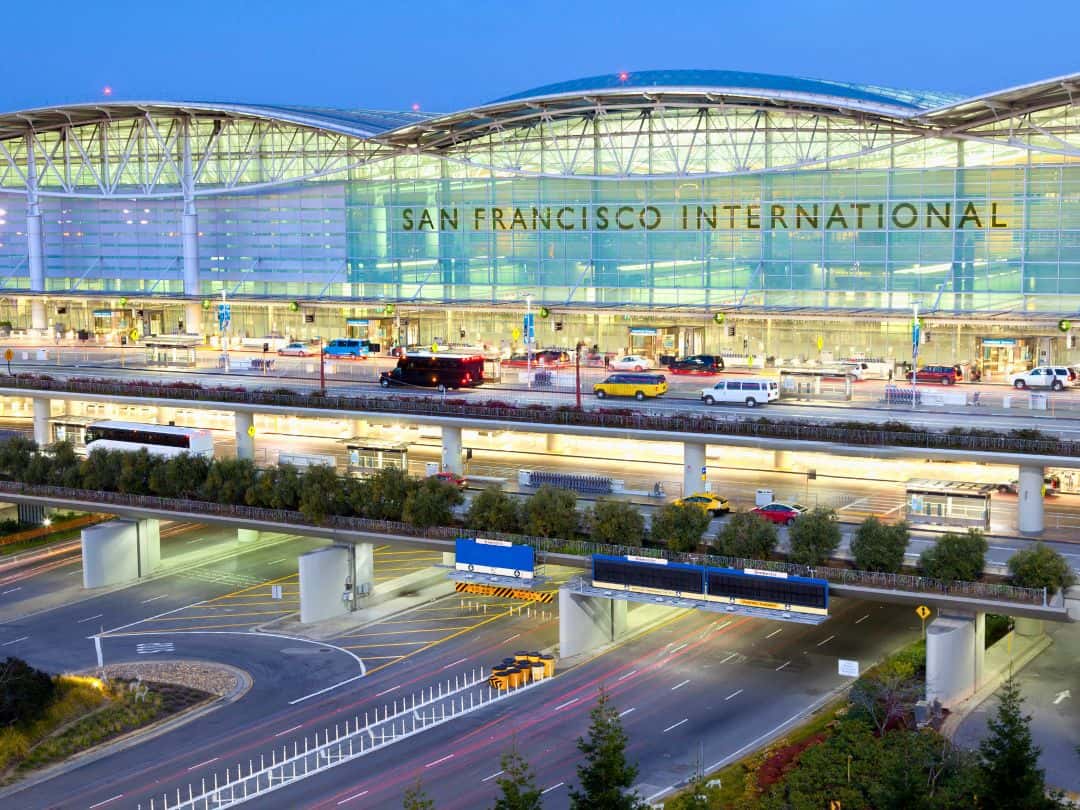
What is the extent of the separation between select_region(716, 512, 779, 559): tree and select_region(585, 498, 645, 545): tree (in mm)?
2883

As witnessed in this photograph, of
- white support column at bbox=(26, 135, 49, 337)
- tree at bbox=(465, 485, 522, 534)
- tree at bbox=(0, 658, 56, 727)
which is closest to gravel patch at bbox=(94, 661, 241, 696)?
tree at bbox=(0, 658, 56, 727)

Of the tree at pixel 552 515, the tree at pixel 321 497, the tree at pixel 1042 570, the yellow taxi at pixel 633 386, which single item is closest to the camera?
the tree at pixel 1042 570

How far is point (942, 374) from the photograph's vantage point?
64.4 meters

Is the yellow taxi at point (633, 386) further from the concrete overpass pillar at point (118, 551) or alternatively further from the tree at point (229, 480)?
the concrete overpass pillar at point (118, 551)

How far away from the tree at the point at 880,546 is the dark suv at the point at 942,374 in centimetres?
2336

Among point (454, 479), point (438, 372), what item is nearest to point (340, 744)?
point (454, 479)

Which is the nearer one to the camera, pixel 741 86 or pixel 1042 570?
pixel 1042 570

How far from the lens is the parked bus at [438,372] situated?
65.9m

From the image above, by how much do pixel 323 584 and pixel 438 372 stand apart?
17781mm

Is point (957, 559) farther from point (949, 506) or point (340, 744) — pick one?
point (340, 744)

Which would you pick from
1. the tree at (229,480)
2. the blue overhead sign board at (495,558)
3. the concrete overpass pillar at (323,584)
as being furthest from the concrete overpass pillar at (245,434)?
the blue overhead sign board at (495,558)

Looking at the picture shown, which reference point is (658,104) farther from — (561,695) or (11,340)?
(11,340)

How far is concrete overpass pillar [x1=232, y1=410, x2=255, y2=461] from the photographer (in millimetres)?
63250

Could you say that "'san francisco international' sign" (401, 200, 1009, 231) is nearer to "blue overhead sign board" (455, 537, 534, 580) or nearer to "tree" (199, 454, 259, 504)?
"tree" (199, 454, 259, 504)
